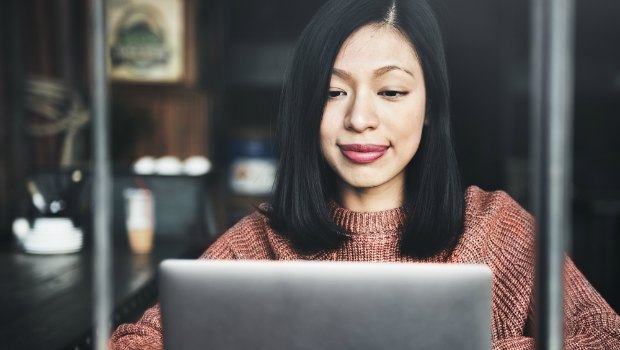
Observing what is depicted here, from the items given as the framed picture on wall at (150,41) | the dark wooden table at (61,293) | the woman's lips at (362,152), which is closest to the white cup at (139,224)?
the dark wooden table at (61,293)

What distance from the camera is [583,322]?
1343 mm

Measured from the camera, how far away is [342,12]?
4.72 ft

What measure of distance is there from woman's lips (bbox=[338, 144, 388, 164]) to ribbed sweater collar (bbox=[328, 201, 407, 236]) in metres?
0.13

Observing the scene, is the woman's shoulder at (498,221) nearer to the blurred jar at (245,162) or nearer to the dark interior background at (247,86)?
the dark interior background at (247,86)

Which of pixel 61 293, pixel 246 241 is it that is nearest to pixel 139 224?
pixel 61 293

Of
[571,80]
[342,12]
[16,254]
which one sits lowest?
[16,254]

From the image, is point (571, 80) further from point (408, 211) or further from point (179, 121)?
point (179, 121)

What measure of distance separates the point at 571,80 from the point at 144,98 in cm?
489

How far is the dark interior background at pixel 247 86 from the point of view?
4508 millimetres

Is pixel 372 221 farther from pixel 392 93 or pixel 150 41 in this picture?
pixel 150 41

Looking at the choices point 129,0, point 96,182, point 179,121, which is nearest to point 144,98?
point 179,121

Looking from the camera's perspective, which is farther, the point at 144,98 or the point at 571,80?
the point at 144,98

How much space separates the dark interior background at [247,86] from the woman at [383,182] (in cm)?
174

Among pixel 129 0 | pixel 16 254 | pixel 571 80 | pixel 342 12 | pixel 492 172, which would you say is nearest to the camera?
pixel 571 80
